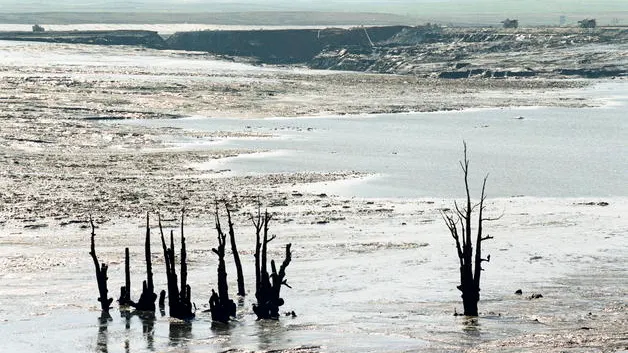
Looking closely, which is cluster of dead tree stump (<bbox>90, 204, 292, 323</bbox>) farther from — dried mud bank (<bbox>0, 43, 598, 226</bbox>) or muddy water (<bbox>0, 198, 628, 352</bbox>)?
dried mud bank (<bbox>0, 43, 598, 226</bbox>)

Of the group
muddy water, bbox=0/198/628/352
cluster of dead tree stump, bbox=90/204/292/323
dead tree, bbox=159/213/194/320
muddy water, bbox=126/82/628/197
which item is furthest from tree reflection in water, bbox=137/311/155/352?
muddy water, bbox=126/82/628/197

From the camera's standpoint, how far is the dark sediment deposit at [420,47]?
101m

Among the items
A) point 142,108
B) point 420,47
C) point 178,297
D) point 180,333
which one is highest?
point 420,47

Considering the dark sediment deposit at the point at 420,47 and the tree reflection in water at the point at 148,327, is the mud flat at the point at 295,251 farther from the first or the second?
the dark sediment deposit at the point at 420,47

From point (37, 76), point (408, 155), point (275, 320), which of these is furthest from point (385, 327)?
point (37, 76)

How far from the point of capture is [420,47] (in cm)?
11925

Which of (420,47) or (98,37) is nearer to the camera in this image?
(420,47)

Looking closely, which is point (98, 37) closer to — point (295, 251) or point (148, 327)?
point (295, 251)

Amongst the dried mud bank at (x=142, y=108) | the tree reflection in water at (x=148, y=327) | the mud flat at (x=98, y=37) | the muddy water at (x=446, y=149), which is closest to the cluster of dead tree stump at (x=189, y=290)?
the tree reflection in water at (x=148, y=327)

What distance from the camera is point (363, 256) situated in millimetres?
32156

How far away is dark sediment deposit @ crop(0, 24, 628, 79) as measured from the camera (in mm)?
101312

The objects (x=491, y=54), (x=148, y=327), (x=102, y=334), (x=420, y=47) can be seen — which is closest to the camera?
(x=102, y=334)

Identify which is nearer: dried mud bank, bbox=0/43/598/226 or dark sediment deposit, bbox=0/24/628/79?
dried mud bank, bbox=0/43/598/226

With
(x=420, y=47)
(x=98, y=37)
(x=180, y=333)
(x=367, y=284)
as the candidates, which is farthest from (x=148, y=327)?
(x=98, y=37)
